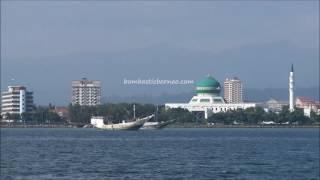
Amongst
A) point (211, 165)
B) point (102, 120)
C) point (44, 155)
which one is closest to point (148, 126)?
point (102, 120)

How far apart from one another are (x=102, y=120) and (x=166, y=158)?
129 metres

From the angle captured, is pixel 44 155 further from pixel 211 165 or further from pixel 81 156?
→ pixel 211 165

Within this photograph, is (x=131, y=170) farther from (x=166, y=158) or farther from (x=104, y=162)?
(x=166, y=158)

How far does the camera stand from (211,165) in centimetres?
5634

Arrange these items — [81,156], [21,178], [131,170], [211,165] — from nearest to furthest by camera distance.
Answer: [21,178] → [131,170] → [211,165] → [81,156]

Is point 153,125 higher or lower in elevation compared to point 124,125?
higher

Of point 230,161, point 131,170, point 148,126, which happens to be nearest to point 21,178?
point 131,170

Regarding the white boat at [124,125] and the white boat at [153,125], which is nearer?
the white boat at [124,125]

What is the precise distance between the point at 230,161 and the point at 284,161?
10.7 ft

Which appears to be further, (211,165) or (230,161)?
(230,161)

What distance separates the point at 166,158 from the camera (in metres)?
63.7

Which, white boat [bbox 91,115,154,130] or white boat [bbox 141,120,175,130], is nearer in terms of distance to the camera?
white boat [bbox 91,115,154,130]

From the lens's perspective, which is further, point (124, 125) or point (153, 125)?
point (153, 125)

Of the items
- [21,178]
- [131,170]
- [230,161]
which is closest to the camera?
[21,178]
